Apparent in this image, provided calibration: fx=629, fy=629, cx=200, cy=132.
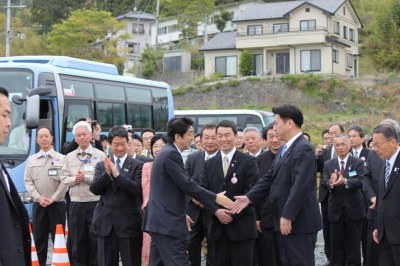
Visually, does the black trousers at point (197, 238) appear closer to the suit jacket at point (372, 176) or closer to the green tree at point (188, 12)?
the suit jacket at point (372, 176)

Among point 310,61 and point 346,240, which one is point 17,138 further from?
point 310,61

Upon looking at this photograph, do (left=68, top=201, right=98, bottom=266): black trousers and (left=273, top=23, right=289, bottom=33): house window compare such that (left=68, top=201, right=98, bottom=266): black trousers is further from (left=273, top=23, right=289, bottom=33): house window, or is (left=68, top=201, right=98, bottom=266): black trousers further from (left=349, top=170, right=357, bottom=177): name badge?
(left=273, top=23, right=289, bottom=33): house window

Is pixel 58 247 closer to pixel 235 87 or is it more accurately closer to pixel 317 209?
pixel 317 209

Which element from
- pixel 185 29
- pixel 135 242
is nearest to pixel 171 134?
pixel 135 242

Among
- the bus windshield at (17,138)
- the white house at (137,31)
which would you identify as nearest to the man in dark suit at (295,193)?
the bus windshield at (17,138)

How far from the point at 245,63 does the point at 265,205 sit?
44.6m

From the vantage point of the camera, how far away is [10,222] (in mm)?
4430

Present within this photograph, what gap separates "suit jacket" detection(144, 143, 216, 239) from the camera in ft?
23.0

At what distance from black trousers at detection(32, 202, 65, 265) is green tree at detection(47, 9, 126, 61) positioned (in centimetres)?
4075

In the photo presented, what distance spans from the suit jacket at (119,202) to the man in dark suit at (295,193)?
1941 millimetres

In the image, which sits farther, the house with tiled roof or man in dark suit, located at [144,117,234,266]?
the house with tiled roof

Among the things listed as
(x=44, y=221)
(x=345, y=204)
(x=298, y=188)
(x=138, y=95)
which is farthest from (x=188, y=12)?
(x=298, y=188)

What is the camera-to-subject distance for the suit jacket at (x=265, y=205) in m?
8.61

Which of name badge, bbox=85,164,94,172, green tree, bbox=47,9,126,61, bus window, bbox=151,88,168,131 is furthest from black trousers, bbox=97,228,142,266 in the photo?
green tree, bbox=47,9,126,61
